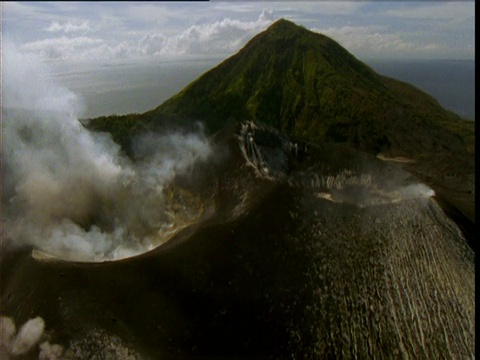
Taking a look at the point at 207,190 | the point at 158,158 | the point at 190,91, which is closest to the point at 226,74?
the point at 190,91

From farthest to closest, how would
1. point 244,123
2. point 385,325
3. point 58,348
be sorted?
point 244,123 → point 385,325 → point 58,348

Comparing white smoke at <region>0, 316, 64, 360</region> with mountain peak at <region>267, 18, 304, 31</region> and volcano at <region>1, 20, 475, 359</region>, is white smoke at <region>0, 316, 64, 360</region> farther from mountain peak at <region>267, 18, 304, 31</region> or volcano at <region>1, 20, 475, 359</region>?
mountain peak at <region>267, 18, 304, 31</region>

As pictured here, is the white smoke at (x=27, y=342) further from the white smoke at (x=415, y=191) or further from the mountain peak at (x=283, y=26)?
the mountain peak at (x=283, y=26)

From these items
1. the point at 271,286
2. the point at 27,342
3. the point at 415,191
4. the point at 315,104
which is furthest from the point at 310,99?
the point at 27,342

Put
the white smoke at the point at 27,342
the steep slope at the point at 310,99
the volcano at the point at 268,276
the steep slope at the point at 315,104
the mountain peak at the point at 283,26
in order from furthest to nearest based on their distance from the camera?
the mountain peak at the point at 283,26 → the steep slope at the point at 310,99 → the steep slope at the point at 315,104 → the volcano at the point at 268,276 → the white smoke at the point at 27,342

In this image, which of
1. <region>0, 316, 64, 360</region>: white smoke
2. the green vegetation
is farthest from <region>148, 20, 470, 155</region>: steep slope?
<region>0, 316, 64, 360</region>: white smoke

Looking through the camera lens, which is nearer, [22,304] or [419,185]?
[22,304]

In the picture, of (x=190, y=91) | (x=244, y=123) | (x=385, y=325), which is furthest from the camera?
(x=190, y=91)

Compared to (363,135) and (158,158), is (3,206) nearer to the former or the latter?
(158,158)

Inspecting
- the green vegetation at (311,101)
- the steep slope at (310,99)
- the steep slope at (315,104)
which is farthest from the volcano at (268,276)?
the steep slope at (310,99)
